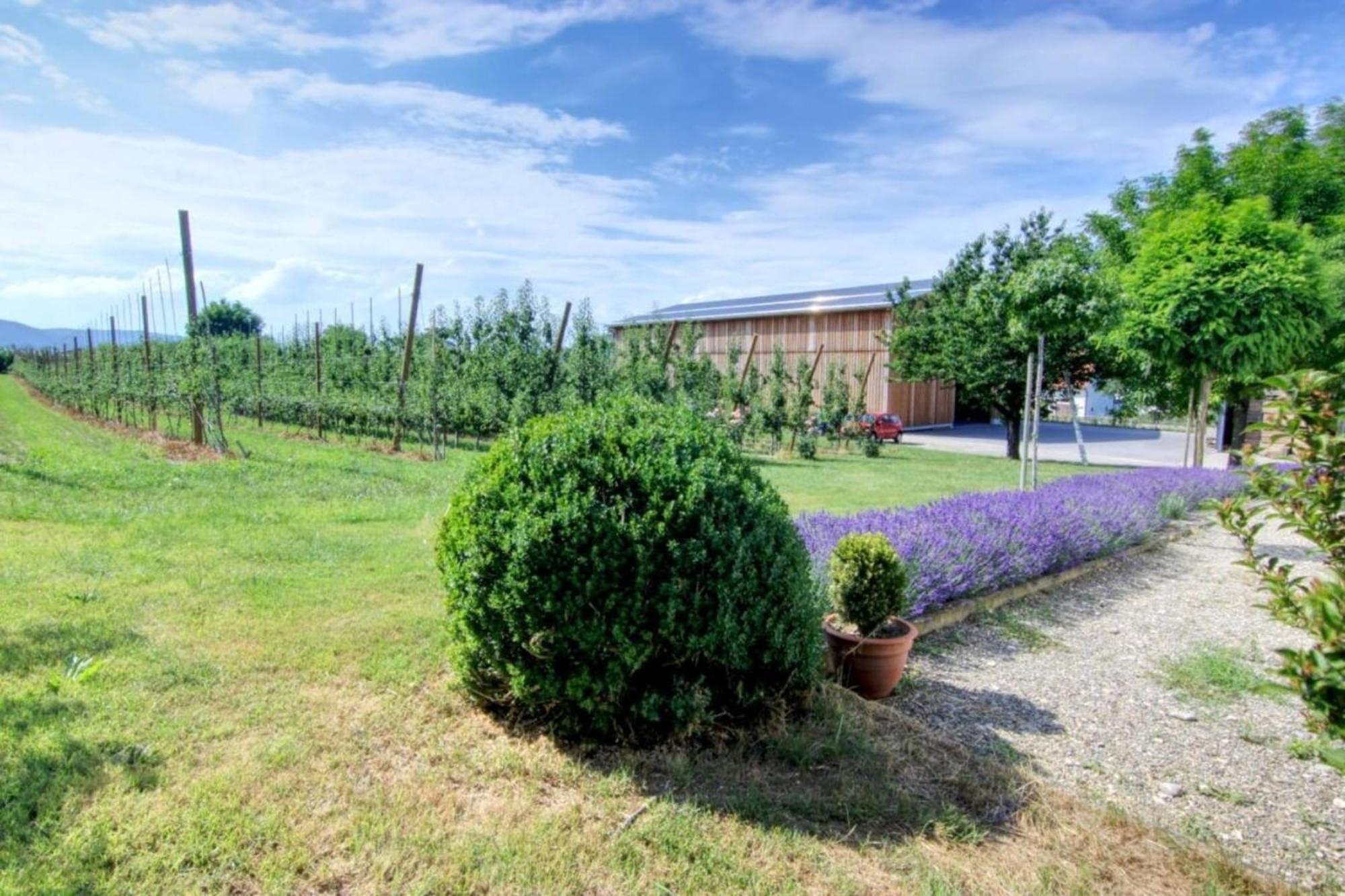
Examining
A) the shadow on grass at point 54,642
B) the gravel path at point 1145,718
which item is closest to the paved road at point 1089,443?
the gravel path at point 1145,718

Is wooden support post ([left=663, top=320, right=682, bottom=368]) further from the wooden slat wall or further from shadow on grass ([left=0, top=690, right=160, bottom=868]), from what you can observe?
shadow on grass ([left=0, top=690, right=160, bottom=868])

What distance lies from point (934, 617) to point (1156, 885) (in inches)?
96.5

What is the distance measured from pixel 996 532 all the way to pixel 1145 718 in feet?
6.76

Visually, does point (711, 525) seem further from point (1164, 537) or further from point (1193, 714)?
point (1164, 537)

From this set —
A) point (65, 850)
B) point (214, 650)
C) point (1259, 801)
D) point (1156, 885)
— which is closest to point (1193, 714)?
point (1259, 801)

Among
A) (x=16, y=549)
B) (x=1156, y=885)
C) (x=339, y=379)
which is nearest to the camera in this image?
(x=1156, y=885)

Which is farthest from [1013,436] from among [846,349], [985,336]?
[846,349]

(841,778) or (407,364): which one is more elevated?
(407,364)

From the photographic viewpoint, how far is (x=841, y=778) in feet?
8.57

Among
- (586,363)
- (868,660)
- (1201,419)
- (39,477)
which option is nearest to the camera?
(868,660)

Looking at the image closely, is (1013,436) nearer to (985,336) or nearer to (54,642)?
(985,336)

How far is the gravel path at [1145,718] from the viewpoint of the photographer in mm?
2611

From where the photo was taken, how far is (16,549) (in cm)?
509

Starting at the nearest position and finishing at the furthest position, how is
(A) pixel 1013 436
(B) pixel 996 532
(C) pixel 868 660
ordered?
(C) pixel 868 660
(B) pixel 996 532
(A) pixel 1013 436
